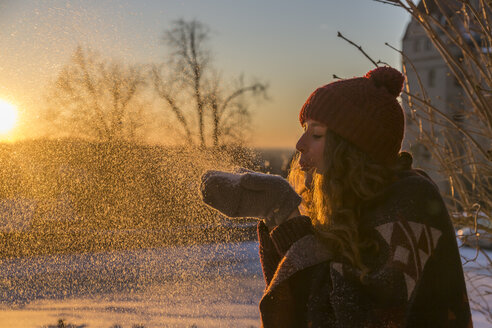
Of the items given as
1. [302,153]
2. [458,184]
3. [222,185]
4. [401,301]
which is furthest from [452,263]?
[458,184]

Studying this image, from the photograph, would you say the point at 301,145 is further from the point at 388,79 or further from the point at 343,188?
the point at 388,79

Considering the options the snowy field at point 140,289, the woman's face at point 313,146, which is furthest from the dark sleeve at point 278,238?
the snowy field at point 140,289

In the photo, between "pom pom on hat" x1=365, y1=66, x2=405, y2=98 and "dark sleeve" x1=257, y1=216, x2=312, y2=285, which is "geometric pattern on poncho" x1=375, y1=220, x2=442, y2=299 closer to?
"dark sleeve" x1=257, y1=216, x2=312, y2=285

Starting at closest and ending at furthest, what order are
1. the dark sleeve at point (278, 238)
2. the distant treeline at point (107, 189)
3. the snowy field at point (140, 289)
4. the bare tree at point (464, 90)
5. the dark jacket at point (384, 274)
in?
the dark jacket at point (384, 274) → the dark sleeve at point (278, 238) → the bare tree at point (464, 90) → the distant treeline at point (107, 189) → the snowy field at point (140, 289)

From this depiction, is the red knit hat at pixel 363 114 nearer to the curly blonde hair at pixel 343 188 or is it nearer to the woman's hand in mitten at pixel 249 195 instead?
the curly blonde hair at pixel 343 188

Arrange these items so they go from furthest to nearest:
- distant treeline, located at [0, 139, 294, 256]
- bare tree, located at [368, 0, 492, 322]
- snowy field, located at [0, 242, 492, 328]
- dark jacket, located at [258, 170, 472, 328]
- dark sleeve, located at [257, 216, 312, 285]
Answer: snowy field, located at [0, 242, 492, 328]
distant treeline, located at [0, 139, 294, 256]
bare tree, located at [368, 0, 492, 322]
dark sleeve, located at [257, 216, 312, 285]
dark jacket, located at [258, 170, 472, 328]

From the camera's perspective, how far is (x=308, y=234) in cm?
130

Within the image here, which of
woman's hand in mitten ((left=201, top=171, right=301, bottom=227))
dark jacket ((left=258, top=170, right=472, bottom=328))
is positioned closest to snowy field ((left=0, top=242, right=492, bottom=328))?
dark jacket ((left=258, top=170, right=472, bottom=328))

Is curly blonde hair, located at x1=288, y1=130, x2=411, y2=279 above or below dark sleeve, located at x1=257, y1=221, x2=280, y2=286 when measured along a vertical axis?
above

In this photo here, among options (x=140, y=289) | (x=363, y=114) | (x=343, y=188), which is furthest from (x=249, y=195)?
(x=140, y=289)

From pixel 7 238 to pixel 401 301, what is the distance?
5928 mm

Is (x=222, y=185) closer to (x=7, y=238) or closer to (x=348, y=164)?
(x=348, y=164)

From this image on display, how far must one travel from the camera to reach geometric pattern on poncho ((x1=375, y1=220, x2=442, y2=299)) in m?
1.19

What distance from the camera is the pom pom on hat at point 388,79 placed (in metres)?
1.42
